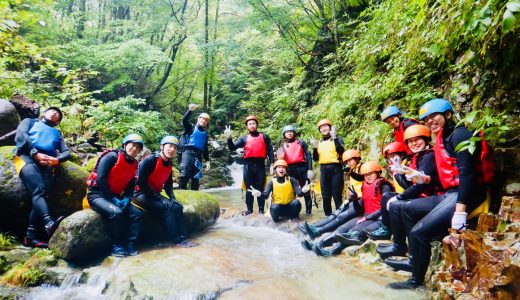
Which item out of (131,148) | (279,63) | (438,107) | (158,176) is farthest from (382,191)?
(279,63)

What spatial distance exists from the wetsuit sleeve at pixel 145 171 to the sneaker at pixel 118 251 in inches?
40.2

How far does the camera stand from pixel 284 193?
745 cm

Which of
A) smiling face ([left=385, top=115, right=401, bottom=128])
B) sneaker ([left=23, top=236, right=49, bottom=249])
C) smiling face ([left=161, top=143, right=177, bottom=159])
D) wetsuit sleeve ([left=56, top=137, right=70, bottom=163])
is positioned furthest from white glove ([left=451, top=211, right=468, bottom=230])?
wetsuit sleeve ([left=56, top=137, right=70, bottom=163])

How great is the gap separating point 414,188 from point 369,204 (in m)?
1.56

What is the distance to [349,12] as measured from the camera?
1327 cm

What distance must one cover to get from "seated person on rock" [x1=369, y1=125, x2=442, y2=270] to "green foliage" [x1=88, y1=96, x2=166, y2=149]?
36.6 feet

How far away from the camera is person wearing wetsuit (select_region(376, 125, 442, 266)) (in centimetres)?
Result: 397

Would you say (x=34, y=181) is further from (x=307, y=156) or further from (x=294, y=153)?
(x=307, y=156)

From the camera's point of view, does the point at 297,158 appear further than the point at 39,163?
Yes

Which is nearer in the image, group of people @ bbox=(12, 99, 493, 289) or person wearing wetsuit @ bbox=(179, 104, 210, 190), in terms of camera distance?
group of people @ bbox=(12, 99, 493, 289)

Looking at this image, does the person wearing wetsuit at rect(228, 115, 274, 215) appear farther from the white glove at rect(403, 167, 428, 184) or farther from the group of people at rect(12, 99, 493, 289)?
the white glove at rect(403, 167, 428, 184)

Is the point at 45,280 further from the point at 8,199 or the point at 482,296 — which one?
the point at 482,296

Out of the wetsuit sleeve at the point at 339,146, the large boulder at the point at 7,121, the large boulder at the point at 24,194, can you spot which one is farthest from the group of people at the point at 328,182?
the large boulder at the point at 7,121

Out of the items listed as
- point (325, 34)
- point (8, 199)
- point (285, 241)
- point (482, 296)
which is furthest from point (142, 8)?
point (482, 296)
